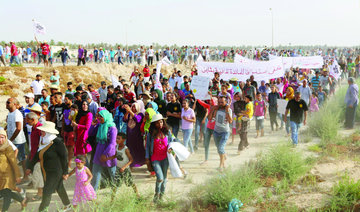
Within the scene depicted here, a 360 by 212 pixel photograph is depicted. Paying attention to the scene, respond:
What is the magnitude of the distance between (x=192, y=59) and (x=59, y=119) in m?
27.4

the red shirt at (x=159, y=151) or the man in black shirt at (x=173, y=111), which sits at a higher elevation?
the man in black shirt at (x=173, y=111)

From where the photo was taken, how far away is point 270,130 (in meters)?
11.8

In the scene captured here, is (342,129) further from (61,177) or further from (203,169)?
(61,177)

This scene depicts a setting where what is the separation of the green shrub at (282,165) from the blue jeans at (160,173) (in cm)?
234

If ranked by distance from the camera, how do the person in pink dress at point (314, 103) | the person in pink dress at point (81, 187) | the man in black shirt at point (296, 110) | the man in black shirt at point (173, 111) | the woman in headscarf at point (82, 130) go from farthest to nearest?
the person in pink dress at point (314, 103), the man in black shirt at point (296, 110), the man in black shirt at point (173, 111), the woman in headscarf at point (82, 130), the person in pink dress at point (81, 187)

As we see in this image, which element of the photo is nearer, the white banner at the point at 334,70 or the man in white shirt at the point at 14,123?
the man in white shirt at the point at 14,123

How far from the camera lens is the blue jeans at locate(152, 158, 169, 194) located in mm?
5643

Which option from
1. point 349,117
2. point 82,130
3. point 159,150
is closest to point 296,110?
point 349,117

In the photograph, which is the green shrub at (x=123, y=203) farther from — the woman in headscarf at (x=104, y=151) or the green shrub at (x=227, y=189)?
the green shrub at (x=227, y=189)

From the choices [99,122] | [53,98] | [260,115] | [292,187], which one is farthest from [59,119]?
[260,115]

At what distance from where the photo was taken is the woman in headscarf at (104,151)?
225 inches

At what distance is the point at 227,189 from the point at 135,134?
2458 mm

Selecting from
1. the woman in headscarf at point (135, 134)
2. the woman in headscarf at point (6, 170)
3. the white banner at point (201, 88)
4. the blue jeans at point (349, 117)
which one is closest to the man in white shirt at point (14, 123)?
the woman in headscarf at point (6, 170)

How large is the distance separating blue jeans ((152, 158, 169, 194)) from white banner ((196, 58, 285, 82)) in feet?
27.9
